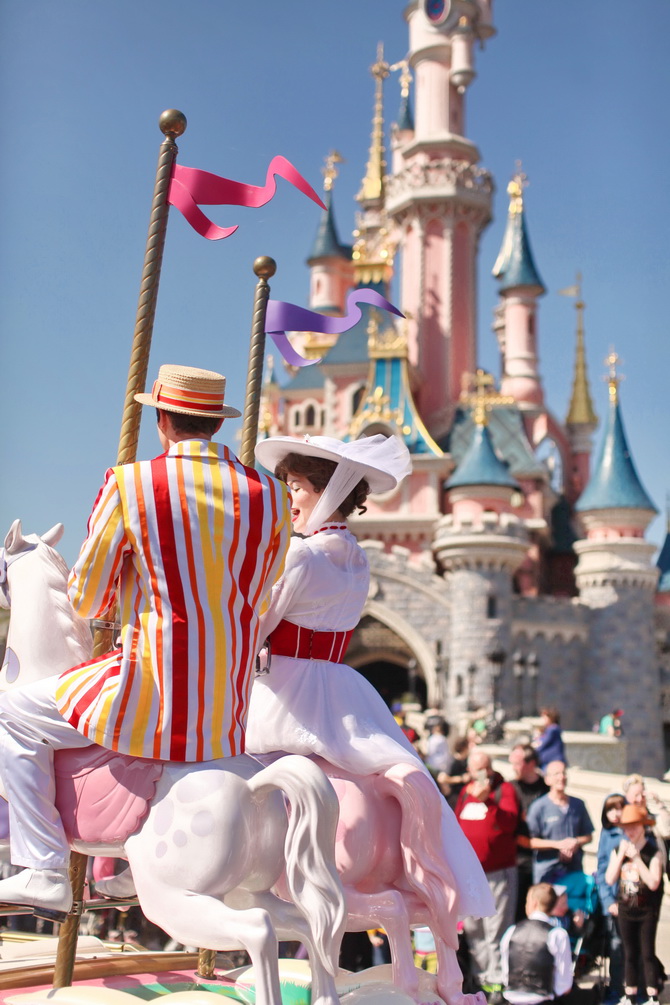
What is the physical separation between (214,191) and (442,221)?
89.4 feet

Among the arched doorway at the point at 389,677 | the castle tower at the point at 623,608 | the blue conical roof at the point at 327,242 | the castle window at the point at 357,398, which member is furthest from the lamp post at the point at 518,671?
the blue conical roof at the point at 327,242

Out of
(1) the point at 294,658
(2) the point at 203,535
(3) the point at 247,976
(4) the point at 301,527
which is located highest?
(4) the point at 301,527

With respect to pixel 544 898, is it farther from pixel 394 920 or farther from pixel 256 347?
pixel 256 347

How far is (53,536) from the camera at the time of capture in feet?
9.96

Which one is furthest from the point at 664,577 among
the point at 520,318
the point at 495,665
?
the point at 520,318

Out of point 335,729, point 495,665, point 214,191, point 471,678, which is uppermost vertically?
point 495,665

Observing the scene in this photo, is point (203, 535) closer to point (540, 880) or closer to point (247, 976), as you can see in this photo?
point (247, 976)

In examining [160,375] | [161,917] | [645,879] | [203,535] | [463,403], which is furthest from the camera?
[463,403]

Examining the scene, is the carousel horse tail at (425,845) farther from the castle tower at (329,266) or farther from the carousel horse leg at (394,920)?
the castle tower at (329,266)

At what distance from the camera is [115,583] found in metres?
2.63

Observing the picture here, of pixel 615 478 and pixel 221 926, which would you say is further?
pixel 615 478

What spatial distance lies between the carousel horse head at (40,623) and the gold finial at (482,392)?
82.3 feet

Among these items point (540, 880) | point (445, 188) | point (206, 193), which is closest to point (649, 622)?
point (445, 188)

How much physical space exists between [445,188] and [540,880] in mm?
26494
